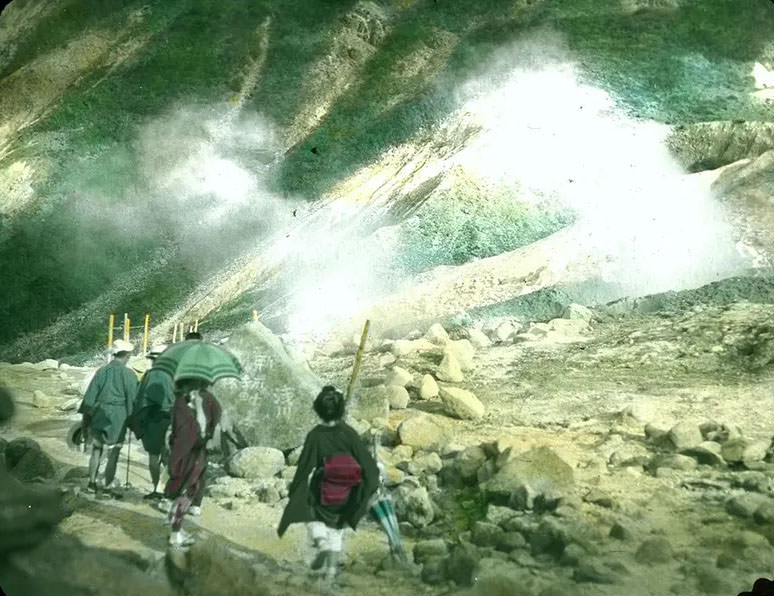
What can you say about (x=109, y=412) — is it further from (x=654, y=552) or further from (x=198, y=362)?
(x=654, y=552)

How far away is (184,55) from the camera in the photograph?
6.50m

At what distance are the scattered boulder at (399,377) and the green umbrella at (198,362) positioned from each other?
887 mm

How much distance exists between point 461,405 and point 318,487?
102 centimetres

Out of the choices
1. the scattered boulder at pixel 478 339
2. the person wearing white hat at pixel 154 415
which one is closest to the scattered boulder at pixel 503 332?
the scattered boulder at pixel 478 339

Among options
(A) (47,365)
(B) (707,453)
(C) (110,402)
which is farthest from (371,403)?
(A) (47,365)

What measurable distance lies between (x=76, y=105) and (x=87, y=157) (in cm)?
54

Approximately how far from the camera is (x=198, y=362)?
188 inches

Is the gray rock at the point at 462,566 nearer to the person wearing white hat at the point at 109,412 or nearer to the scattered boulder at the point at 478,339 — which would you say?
the scattered boulder at the point at 478,339

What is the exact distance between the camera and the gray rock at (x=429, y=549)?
4336mm

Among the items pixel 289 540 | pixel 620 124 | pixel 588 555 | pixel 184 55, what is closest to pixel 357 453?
pixel 289 540

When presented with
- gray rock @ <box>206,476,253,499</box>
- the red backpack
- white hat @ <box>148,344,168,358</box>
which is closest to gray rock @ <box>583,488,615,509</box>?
the red backpack

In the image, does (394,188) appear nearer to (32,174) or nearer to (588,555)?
(32,174)

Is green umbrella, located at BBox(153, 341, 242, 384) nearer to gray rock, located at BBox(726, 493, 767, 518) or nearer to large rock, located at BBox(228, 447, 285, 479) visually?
large rock, located at BBox(228, 447, 285, 479)

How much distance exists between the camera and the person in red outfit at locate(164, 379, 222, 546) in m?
4.58
